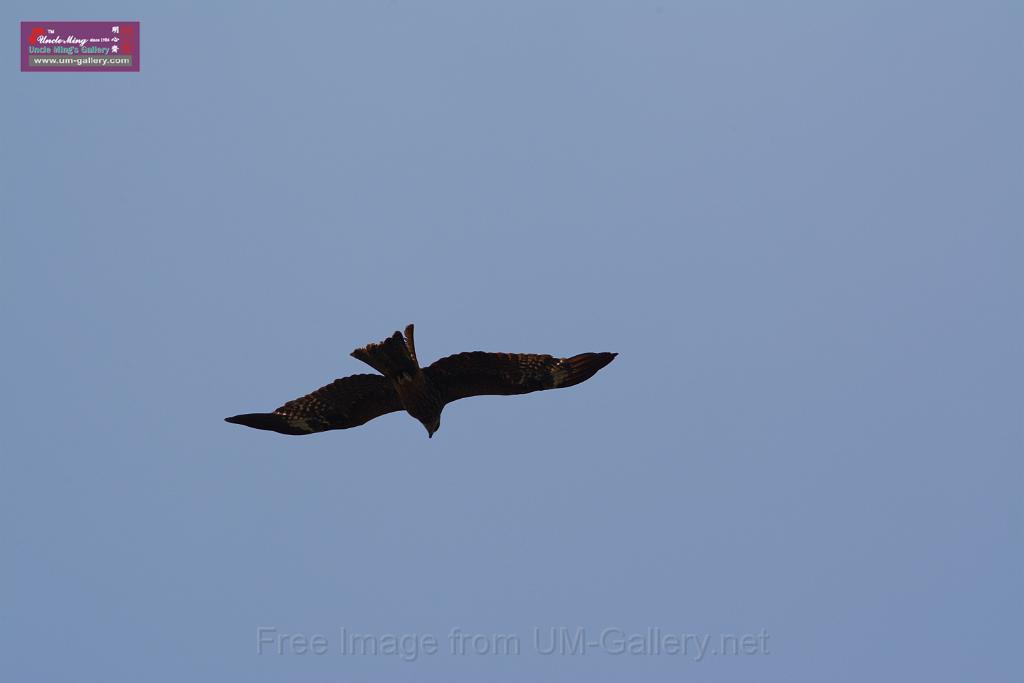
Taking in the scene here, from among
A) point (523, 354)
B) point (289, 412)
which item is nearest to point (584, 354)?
point (523, 354)

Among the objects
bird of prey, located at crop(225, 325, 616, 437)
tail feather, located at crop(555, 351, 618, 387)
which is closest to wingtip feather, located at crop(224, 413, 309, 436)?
bird of prey, located at crop(225, 325, 616, 437)

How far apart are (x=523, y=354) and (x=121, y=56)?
8.48 m

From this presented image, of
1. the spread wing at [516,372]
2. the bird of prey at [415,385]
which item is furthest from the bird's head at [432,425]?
the spread wing at [516,372]

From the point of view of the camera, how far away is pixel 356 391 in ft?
52.1

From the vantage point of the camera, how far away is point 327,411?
53.0ft

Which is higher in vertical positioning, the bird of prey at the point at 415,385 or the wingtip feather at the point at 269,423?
the bird of prey at the point at 415,385

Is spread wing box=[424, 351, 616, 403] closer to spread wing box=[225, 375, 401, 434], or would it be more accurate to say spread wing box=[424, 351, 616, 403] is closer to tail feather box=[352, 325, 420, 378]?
tail feather box=[352, 325, 420, 378]

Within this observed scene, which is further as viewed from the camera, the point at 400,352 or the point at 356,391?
the point at 356,391

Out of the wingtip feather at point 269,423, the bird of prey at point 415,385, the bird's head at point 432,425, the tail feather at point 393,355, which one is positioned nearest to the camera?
the tail feather at point 393,355

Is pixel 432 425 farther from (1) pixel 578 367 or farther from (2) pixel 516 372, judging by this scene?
(1) pixel 578 367

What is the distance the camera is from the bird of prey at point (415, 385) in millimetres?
15281

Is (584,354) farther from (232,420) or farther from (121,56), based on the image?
(121,56)

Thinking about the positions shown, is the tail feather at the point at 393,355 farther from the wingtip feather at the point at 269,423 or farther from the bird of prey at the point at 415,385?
the wingtip feather at the point at 269,423

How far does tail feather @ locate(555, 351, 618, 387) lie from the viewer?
15.6 metres
